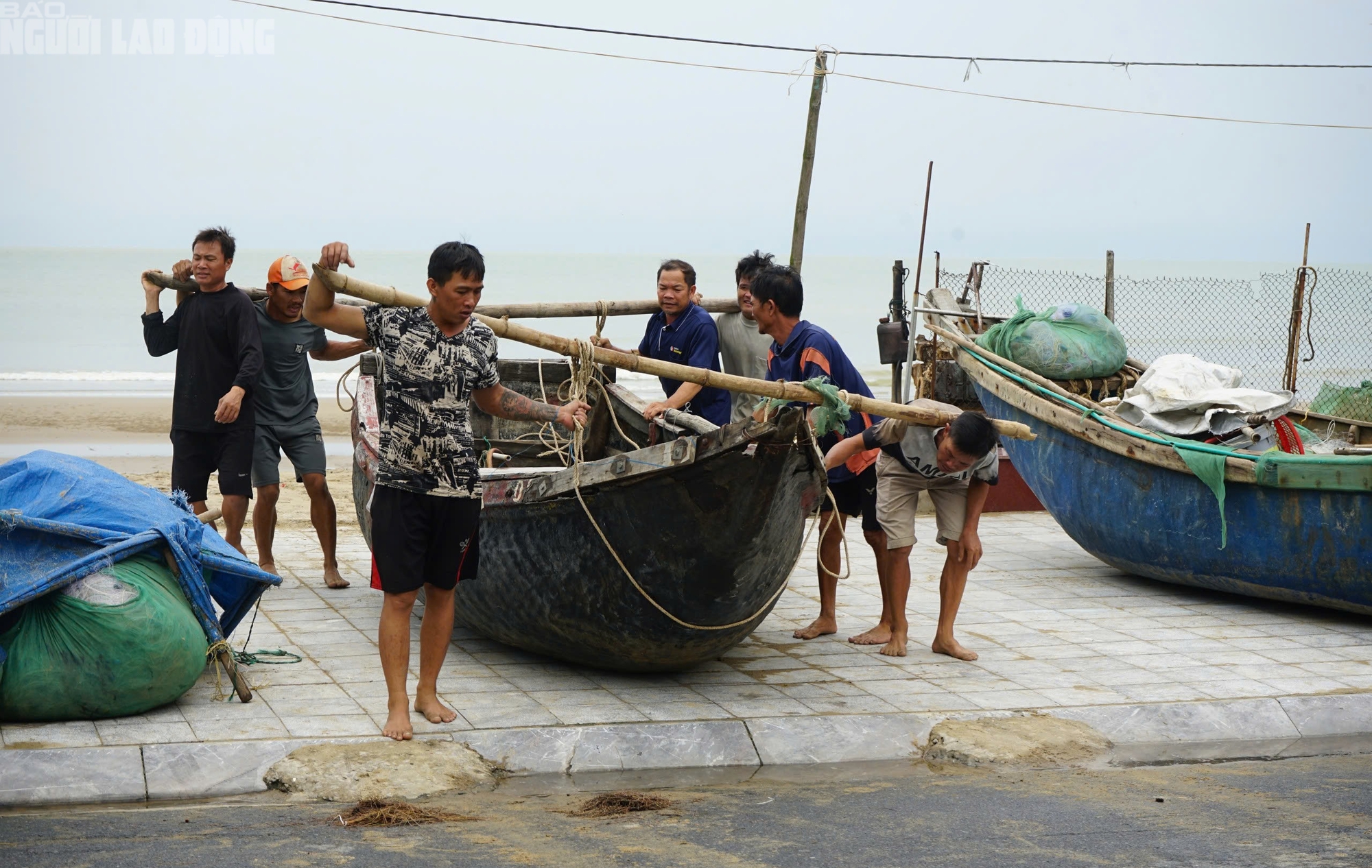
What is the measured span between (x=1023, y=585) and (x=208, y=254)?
5.04 meters

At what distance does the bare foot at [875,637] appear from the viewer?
21.4 feet

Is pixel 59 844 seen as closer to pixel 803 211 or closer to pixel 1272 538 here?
pixel 1272 538

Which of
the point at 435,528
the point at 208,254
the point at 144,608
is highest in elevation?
the point at 208,254

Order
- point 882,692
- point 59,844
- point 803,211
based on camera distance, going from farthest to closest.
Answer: point 803,211 < point 882,692 < point 59,844

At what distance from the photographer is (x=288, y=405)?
24.3ft

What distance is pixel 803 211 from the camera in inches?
534

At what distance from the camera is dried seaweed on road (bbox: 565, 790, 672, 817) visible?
4.23 metres

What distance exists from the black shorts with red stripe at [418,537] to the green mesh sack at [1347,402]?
7241mm

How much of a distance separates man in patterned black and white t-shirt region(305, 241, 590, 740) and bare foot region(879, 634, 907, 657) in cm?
223

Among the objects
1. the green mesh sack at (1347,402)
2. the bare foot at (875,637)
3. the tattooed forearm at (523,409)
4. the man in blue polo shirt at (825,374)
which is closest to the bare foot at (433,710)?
the tattooed forearm at (523,409)

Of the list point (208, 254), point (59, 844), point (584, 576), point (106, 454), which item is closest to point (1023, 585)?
point (584, 576)

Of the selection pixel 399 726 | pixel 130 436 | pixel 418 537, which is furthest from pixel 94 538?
pixel 130 436

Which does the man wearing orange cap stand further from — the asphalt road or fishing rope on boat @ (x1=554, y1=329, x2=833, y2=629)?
the asphalt road

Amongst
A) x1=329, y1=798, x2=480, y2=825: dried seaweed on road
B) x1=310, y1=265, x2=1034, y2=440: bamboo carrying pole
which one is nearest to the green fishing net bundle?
x1=310, y1=265, x2=1034, y2=440: bamboo carrying pole
